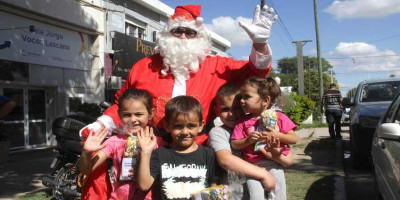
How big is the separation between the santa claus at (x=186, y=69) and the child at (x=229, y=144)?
0.25m

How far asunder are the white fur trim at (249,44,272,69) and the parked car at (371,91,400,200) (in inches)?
52.3

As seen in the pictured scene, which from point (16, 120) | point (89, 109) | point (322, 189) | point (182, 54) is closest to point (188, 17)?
point (182, 54)

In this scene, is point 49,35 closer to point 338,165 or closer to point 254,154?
point 338,165

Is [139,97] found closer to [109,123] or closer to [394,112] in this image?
[109,123]

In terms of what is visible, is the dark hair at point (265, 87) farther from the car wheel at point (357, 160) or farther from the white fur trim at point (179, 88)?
the car wheel at point (357, 160)

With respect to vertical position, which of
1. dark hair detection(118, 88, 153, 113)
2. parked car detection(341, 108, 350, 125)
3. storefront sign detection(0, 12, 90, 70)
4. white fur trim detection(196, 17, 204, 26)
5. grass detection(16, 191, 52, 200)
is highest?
storefront sign detection(0, 12, 90, 70)

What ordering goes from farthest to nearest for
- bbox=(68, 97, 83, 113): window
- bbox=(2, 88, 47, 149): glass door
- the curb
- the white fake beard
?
bbox=(68, 97, 83, 113): window → bbox=(2, 88, 47, 149): glass door → the curb → the white fake beard

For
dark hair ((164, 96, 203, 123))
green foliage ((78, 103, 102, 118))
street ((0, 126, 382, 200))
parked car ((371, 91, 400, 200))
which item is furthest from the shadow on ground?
green foliage ((78, 103, 102, 118))

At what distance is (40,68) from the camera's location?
1082 centimetres

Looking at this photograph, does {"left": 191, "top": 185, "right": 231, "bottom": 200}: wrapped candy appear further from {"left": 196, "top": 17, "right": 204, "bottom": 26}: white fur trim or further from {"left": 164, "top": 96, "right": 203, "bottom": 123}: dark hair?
{"left": 196, "top": 17, "right": 204, "bottom": 26}: white fur trim

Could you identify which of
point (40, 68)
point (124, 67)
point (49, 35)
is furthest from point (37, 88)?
point (124, 67)

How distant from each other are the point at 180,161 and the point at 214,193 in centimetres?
30

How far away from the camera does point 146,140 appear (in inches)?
85.0

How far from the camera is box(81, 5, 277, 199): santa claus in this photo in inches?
105
